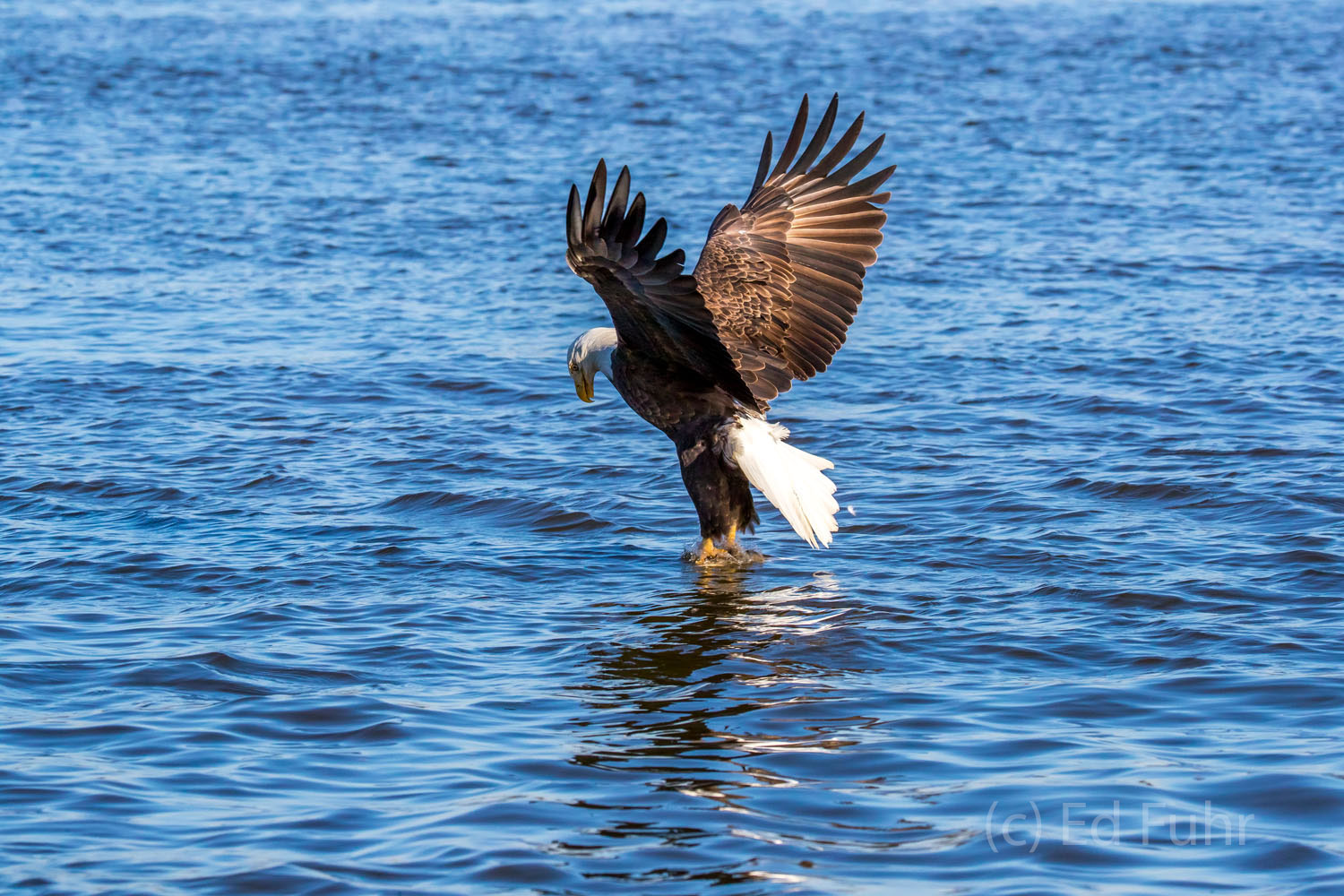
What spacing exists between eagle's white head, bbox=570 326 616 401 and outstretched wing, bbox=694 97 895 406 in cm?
41

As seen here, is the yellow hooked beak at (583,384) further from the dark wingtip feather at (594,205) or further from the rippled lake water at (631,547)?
the dark wingtip feather at (594,205)

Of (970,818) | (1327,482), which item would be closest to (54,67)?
(1327,482)

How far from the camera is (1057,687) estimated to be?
4.62 meters

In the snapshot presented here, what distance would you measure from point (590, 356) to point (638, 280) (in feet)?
4.05

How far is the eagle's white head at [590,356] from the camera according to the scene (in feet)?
19.9

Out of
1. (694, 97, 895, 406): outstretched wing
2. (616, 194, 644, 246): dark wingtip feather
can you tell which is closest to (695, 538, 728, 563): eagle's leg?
(694, 97, 895, 406): outstretched wing

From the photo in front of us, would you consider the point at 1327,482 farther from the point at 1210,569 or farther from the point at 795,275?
the point at 795,275

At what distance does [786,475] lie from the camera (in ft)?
19.0

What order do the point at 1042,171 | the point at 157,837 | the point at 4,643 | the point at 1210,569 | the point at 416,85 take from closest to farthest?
the point at 157,837 < the point at 4,643 < the point at 1210,569 < the point at 1042,171 < the point at 416,85

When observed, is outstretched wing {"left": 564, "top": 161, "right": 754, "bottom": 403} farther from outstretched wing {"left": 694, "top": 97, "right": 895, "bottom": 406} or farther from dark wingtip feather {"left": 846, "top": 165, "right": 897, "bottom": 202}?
dark wingtip feather {"left": 846, "top": 165, "right": 897, "bottom": 202}

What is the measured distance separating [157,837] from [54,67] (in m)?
18.1

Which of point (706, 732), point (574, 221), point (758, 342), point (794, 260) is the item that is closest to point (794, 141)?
point (794, 260)

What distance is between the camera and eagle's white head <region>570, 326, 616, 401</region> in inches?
239

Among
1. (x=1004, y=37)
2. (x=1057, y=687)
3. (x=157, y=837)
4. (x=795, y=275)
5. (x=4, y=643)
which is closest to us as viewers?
(x=157, y=837)
